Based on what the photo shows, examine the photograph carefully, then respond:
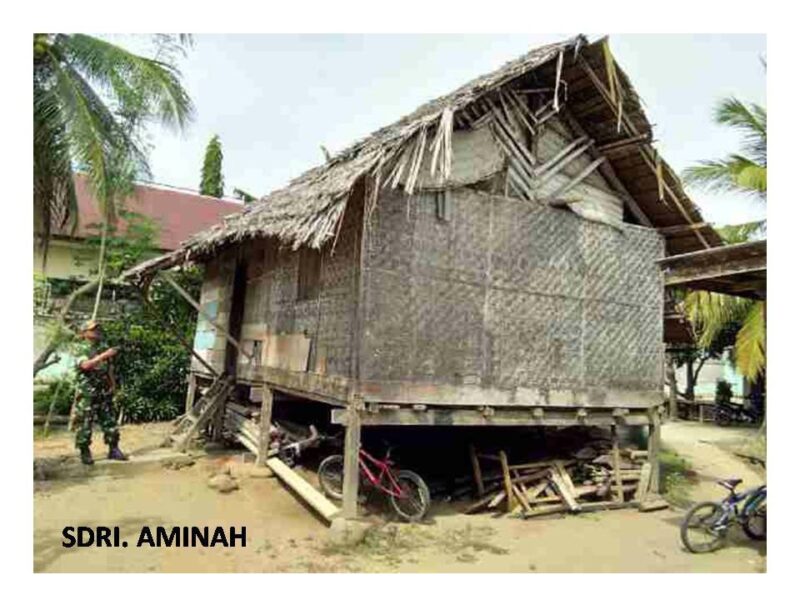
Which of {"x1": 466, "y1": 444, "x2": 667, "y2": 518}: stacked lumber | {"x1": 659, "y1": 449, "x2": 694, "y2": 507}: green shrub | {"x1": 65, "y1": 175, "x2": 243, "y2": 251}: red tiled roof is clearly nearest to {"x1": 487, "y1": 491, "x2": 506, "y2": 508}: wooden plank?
{"x1": 466, "y1": 444, "x2": 667, "y2": 518}: stacked lumber

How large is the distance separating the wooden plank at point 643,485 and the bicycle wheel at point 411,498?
10.7ft

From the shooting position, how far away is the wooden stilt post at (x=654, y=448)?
8.69 metres

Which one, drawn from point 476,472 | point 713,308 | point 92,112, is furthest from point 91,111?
point 713,308

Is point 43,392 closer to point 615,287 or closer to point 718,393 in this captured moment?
point 615,287

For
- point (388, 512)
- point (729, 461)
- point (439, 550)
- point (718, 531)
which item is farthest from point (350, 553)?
point (729, 461)

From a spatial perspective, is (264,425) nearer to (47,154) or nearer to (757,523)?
(47,154)

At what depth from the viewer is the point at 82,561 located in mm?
5289

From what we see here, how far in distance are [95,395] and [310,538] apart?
465cm

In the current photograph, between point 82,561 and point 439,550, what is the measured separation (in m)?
3.26

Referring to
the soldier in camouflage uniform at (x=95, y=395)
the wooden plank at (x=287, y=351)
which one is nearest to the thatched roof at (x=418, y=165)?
the wooden plank at (x=287, y=351)

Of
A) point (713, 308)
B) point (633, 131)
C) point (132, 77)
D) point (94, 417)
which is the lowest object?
point (94, 417)

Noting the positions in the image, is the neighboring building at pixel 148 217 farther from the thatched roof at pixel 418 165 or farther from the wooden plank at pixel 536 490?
the wooden plank at pixel 536 490

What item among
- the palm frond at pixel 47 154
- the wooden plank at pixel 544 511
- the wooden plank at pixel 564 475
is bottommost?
the wooden plank at pixel 544 511

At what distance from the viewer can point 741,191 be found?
13648 millimetres
